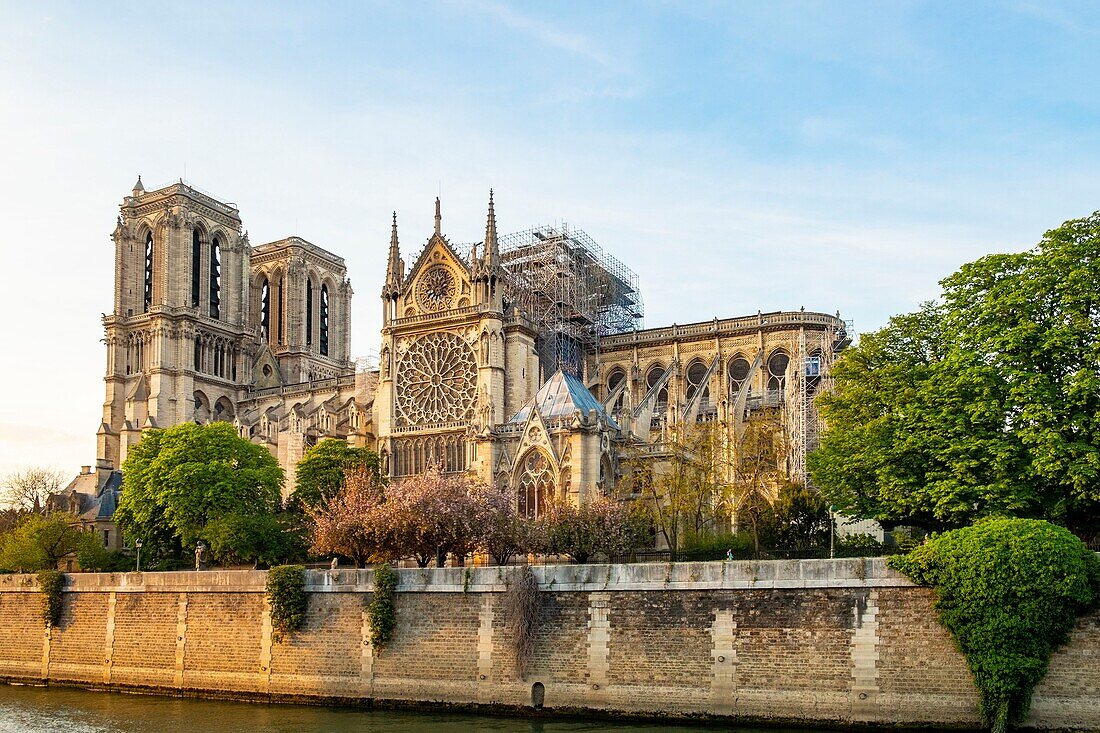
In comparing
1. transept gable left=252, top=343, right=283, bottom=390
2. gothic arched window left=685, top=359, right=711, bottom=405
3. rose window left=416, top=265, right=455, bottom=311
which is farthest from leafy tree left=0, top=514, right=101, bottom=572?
transept gable left=252, top=343, right=283, bottom=390

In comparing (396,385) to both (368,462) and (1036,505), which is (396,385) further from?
(1036,505)

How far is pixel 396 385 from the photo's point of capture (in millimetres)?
60719

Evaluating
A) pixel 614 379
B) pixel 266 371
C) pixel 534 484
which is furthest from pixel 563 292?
pixel 266 371

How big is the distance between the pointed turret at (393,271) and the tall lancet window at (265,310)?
2991cm

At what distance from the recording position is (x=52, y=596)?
40.9m

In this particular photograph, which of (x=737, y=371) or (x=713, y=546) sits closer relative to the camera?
(x=713, y=546)

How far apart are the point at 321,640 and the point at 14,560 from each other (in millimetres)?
23744

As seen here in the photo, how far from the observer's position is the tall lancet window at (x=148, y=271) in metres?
79.8

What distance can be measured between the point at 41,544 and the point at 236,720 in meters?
24.6

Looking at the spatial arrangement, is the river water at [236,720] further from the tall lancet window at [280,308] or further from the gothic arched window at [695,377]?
the tall lancet window at [280,308]


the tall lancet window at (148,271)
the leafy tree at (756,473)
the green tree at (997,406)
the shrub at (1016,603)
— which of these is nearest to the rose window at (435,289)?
the leafy tree at (756,473)

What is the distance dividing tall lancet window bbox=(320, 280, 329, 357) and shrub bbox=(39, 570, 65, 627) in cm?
5248

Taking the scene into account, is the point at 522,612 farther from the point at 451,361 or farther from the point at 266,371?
the point at 266,371

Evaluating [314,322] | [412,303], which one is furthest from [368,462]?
[314,322]
